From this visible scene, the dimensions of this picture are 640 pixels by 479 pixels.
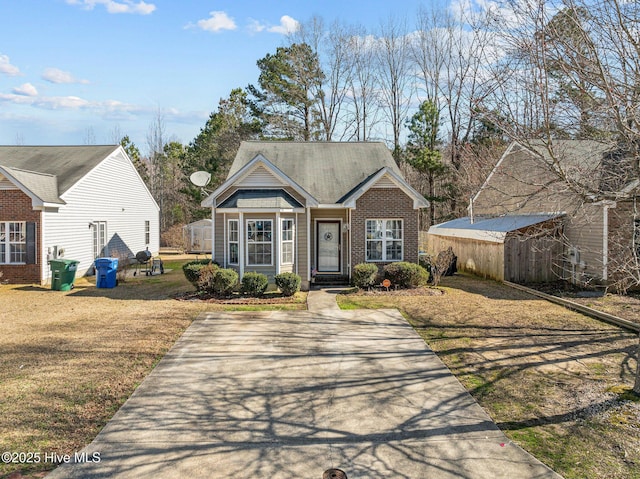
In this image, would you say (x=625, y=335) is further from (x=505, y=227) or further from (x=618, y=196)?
(x=505, y=227)

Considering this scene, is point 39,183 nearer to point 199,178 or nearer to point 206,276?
point 199,178

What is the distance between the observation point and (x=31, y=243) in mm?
16500

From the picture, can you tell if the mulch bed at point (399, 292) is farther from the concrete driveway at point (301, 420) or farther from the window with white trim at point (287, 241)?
the concrete driveway at point (301, 420)

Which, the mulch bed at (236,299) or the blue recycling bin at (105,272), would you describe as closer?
the mulch bed at (236,299)

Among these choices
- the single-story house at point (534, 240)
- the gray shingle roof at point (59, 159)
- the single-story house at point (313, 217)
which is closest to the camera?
the single-story house at point (534, 240)

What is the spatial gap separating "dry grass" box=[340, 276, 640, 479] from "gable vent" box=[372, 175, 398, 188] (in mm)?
4935

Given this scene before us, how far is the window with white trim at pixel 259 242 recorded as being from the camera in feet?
49.9

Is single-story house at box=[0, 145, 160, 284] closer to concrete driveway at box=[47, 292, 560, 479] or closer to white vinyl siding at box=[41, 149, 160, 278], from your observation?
white vinyl siding at box=[41, 149, 160, 278]

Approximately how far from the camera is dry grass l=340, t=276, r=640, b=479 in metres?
5.06

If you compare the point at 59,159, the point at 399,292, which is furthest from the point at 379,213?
the point at 59,159

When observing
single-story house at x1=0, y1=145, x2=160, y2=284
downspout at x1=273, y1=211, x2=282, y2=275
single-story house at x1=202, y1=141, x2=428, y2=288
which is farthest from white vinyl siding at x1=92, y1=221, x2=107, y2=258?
downspout at x1=273, y1=211, x2=282, y2=275

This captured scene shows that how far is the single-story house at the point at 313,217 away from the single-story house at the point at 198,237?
14.3 metres

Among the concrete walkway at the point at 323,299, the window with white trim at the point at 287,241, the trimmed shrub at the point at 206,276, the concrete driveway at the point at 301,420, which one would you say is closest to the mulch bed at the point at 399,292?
the concrete walkway at the point at 323,299

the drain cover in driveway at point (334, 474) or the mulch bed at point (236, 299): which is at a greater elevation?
the mulch bed at point (236, 299)
